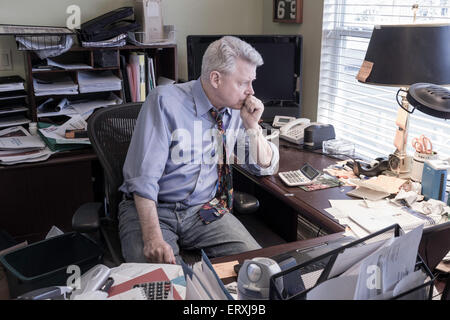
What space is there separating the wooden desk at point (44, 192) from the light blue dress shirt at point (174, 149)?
78 centimetres

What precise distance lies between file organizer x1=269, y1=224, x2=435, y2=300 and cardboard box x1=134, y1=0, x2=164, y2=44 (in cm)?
202

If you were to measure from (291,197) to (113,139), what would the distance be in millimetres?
754

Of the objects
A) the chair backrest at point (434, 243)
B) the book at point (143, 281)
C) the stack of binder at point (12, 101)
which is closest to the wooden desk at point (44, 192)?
the stack of binder at point (12, 101)

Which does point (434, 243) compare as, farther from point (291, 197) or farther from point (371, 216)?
point (291, 197)

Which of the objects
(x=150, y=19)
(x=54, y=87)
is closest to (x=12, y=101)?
(x=54, y=87)

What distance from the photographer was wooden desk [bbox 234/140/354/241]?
172 cm

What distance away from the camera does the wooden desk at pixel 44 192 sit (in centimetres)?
241

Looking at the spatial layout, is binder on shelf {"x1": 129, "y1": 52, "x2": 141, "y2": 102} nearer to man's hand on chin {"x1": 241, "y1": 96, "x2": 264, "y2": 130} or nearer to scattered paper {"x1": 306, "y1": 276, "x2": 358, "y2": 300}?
man's hand on chin {"x1": 241, "y1": 96, "x2": 264, "y2": 130}

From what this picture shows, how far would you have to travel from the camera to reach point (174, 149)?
1.85 m

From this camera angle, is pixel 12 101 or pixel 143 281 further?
pixel 12 101

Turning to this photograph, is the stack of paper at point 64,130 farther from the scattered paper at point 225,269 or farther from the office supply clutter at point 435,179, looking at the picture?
the office supply clutter at point 435,179
